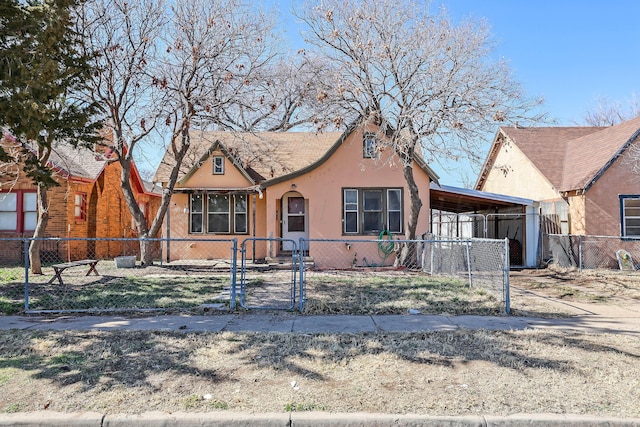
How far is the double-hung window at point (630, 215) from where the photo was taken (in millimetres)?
15477

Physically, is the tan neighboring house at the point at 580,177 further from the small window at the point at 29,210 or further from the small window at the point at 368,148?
the small window at the point at 29,210

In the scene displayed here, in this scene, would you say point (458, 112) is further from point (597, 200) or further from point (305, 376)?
point (305, 376)

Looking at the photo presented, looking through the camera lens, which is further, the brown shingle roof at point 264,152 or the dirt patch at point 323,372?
the brown shingle roof at point 264,152

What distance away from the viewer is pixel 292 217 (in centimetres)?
1673

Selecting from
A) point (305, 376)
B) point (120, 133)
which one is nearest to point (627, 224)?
point (305, 376)

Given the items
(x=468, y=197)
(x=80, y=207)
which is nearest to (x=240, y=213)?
(x=80, y=207)

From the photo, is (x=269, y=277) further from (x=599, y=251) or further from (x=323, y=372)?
(x=599, y=251)

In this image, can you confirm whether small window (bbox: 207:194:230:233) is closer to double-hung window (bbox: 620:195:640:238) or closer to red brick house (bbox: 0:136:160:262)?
red brick house (bbox: 0:136:160:262)

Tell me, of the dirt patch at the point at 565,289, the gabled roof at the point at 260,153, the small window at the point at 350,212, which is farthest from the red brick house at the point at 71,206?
the dirt patch at the point at 565,289

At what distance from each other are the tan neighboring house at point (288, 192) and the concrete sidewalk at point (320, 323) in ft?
18.7

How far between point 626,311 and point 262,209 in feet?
39.2

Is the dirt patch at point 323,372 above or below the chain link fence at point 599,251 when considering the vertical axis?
below

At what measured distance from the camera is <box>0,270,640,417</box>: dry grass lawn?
4293 mm

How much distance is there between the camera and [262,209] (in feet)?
55.7
